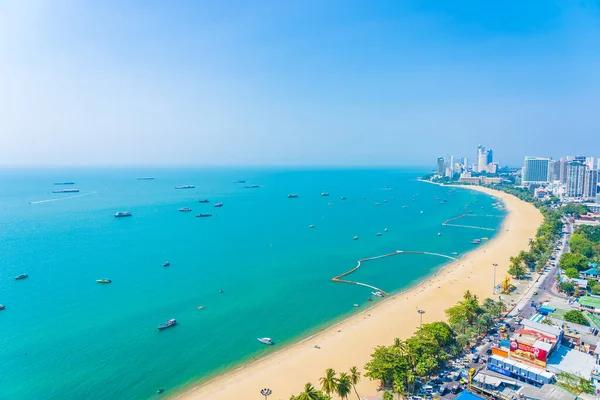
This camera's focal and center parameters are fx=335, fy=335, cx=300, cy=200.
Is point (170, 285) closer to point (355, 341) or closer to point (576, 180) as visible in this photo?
point (355, 341)

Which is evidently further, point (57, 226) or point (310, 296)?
A: point (57, 226)

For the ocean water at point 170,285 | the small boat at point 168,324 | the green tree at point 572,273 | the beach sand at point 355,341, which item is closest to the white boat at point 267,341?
the ocean water at point 170,285

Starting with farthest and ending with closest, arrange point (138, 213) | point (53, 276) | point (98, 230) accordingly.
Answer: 1. point (138, 213)
2. point (98, 230)
3. point (53, 276)

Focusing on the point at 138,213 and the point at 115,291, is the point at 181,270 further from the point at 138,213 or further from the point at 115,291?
the point at 138,213

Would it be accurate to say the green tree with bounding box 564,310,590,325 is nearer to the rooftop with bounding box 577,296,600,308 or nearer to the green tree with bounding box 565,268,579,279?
the rooftop with bounding box 577,296,600,308

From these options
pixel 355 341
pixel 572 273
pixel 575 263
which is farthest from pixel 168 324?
pixel 575 263

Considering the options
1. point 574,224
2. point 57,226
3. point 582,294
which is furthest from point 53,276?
point 574,224
